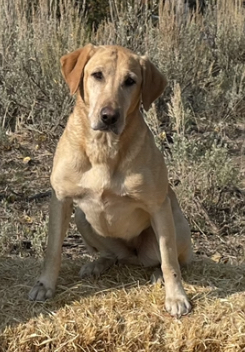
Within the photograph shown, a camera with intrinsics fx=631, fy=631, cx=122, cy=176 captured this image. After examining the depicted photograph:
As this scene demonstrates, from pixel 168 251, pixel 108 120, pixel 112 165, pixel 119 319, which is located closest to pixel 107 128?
pixel 108 120

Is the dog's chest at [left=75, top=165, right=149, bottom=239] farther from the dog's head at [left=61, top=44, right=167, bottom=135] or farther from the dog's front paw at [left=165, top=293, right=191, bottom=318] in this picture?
the dog's front paw at [left=165, top=293, right=191, bottom=318]

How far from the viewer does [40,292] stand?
309 cm

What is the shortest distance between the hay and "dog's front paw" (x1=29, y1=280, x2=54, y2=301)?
0.13 feet

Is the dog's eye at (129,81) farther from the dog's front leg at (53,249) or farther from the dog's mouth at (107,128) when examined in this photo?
the dog's front leg at (53,249)

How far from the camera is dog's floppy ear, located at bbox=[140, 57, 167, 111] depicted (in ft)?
9.99

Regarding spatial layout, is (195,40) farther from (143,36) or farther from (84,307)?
(84,307)

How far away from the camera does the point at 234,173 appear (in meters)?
5.04

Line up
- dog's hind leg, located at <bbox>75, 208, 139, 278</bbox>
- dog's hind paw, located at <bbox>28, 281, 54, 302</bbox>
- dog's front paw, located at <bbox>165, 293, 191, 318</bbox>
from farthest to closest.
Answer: dog's hind leg, located at <bbox>75, 208, 139, 278</bbox> < dog's hind paw, located at <bbox>28, 281, 54, 302</bbox> < dog's front paw, located at <bbox>165, 293, 191, 318</bbox>

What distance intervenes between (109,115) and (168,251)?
29.5 inches

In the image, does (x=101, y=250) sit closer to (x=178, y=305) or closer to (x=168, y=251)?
(x=168, y=251)

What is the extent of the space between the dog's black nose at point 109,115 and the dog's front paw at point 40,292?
0.89 meters

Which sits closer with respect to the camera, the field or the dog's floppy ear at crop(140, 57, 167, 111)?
the field

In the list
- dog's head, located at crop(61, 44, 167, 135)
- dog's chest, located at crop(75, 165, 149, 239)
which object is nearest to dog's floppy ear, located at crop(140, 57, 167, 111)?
dog's head, located at crop(61, 44, 167, 135)

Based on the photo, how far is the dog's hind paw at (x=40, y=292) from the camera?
10.1 feet
